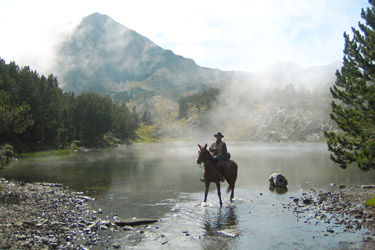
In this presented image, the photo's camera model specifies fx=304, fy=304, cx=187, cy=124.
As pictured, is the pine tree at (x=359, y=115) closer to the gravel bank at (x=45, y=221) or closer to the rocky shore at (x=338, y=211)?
the rocky shore at (x=338, y=211)

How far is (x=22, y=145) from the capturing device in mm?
83438

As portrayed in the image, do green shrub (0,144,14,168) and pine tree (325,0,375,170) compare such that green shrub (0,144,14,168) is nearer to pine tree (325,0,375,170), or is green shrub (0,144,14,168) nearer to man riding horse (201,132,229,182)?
man riding horse (201,132,229,182)

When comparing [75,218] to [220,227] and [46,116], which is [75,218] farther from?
[46,116]

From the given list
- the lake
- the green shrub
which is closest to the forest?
the green shrub

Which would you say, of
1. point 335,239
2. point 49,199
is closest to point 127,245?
point 335,239

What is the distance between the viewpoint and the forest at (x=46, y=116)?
79125 mm

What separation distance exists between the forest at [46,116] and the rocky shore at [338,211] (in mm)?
29450

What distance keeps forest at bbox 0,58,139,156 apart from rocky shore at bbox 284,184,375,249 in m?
29.4

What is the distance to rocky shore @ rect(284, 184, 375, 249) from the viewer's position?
17328mm

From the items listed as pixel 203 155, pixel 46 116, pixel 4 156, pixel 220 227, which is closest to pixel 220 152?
pixel 203 155

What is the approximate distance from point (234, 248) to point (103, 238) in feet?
22.5

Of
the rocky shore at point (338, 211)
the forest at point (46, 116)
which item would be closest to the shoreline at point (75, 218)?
the rocky shore at point (338, 211)

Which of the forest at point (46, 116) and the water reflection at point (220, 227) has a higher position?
the forest at point (46, 116)

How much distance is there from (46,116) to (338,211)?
91.5 metres
